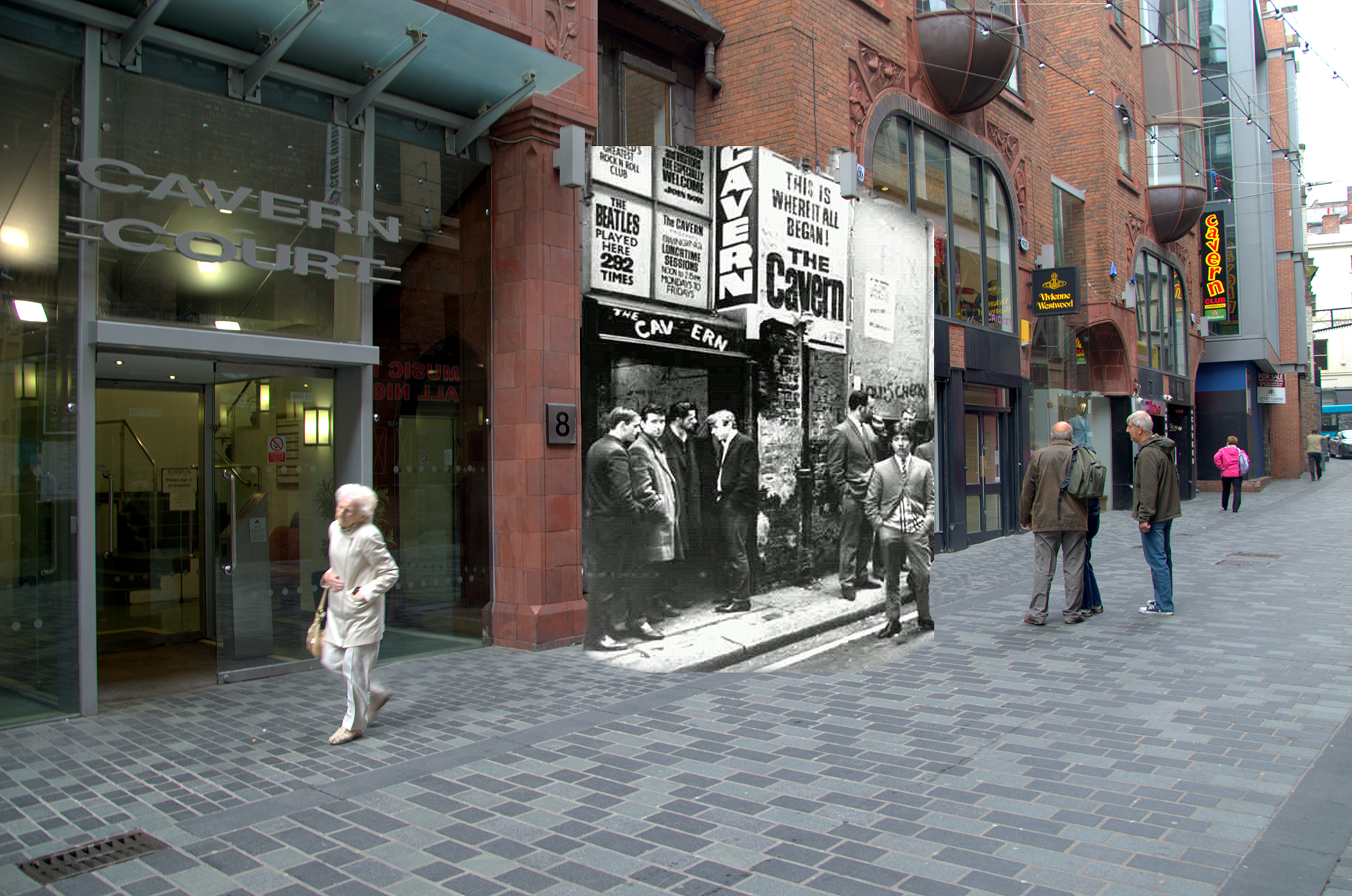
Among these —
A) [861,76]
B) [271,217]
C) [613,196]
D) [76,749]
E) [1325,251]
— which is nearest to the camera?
[76,749]

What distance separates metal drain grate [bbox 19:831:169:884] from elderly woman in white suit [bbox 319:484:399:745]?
1487 mm

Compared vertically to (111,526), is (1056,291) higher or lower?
higher

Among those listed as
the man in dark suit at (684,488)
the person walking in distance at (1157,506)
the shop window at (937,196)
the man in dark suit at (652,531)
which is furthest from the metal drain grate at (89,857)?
the shop window at (937,196)

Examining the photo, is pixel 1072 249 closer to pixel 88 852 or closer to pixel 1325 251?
pixel 88 852

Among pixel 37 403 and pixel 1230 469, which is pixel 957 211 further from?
pixel 37 403

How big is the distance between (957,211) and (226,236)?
12.0 meters

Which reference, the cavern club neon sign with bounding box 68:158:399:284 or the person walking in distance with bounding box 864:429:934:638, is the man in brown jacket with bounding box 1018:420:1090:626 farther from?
the cavern club neon sign with bounding box 68:158:399:284

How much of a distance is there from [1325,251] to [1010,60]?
266 ft

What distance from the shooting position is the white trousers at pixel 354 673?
561 centimetres

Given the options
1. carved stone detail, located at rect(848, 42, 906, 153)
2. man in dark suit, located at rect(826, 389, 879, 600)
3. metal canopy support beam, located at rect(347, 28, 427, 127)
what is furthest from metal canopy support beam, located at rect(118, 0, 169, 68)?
carved stone detail, located at rect(848, 42, 906, 153)

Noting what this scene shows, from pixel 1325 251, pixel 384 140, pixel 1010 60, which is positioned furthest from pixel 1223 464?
pixel 1325 251

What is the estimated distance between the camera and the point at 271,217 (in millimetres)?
6969

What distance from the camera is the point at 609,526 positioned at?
811cm

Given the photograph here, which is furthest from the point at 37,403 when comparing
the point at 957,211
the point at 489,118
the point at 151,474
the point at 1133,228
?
the point at 1133,228
